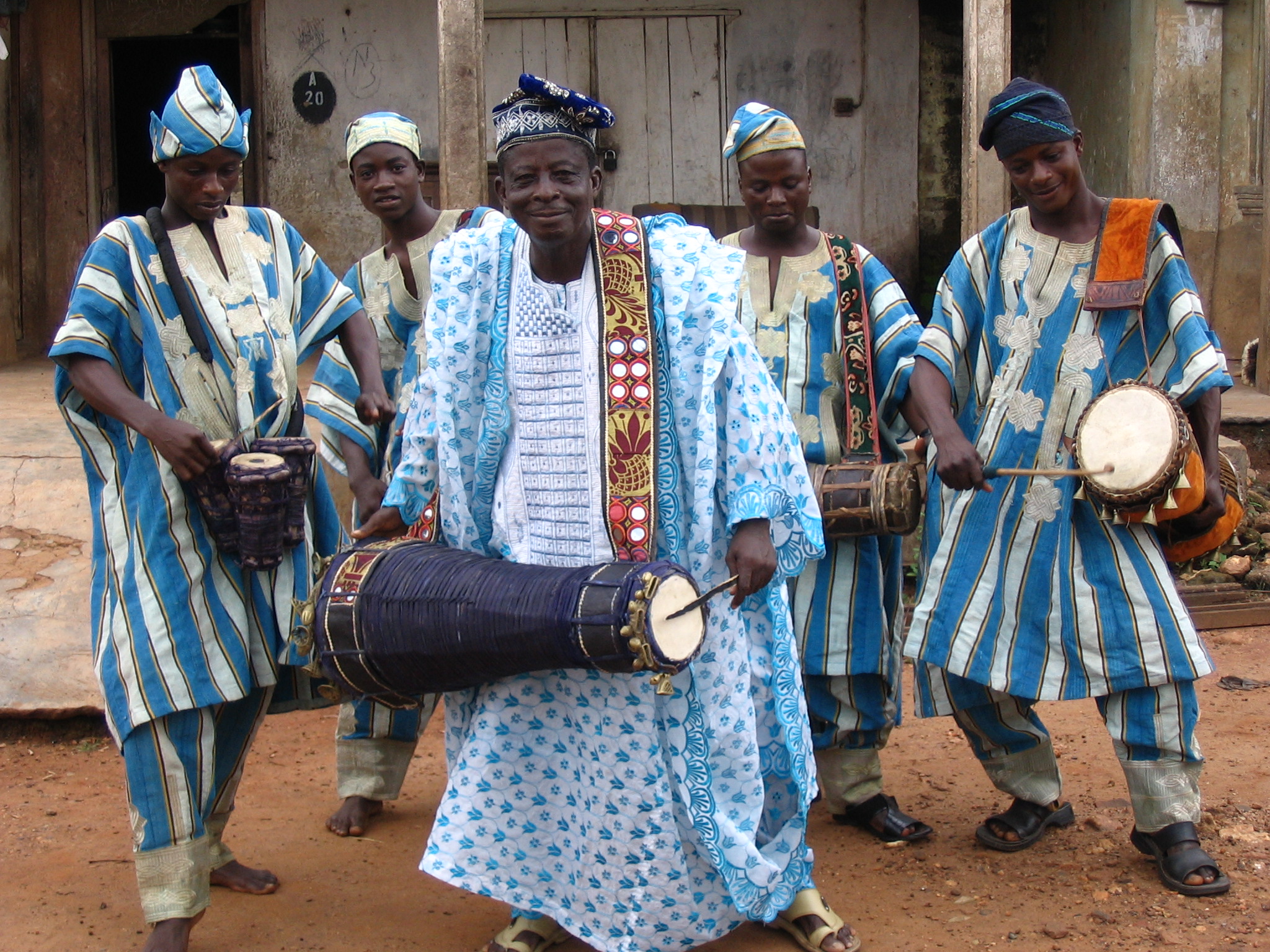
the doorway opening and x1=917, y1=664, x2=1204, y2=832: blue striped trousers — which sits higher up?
the doorway opening

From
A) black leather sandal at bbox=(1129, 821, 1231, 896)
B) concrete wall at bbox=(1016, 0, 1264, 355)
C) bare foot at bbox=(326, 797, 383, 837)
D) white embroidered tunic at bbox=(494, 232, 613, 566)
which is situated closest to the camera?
white embroidered tunic at bbox=(494, 232, 613, 566)

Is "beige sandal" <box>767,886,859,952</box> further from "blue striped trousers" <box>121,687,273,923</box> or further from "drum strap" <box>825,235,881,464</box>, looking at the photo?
"blue striped trousers" <box>121,687,273,923</box>

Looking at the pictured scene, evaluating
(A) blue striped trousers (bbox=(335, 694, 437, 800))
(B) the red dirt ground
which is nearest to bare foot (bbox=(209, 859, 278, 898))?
(B) the red dirt ground

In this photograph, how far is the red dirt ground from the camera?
3467 millimetres

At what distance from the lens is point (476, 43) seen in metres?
6.93

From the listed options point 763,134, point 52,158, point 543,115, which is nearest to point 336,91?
point 52,158

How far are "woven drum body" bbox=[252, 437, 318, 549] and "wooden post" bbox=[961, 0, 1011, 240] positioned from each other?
4667 millimetres

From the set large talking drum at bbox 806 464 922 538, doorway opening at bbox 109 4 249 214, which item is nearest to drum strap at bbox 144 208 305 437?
large talking drum at bbox 806 464 922 538

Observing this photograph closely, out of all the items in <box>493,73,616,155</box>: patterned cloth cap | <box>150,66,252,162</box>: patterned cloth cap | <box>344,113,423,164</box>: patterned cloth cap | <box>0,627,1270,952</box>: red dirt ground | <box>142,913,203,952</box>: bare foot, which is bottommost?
<box>0,627,1270,952</box>: red dirt ground

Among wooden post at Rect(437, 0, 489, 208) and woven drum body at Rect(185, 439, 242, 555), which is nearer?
woven drum body at Rect(185, 439, 242, 555)

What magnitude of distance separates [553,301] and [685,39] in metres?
7.51

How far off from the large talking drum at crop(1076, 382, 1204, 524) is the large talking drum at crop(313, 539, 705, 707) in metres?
1.22

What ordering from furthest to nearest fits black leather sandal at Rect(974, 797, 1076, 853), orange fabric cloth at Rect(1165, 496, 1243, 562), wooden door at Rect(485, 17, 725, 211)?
wooden door at Rect(485, 17, 725, 211)
black leather sandal at Rect(974, 797, 1076, 853)
orange fabric cloth at Rect(1165, 496, 1243, 562)

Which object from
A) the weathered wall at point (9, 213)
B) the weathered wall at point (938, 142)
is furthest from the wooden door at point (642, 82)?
the weathered wall at point (9, 213)
